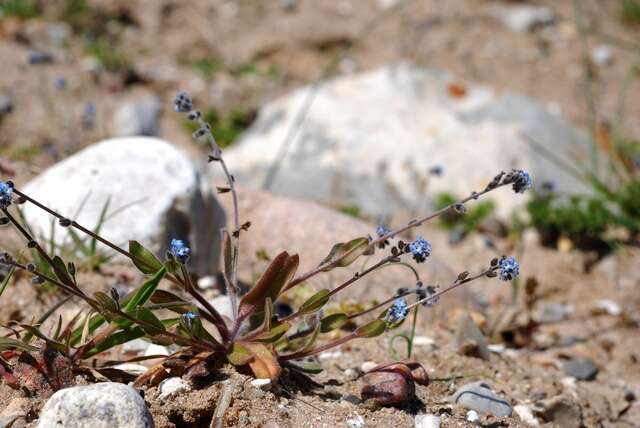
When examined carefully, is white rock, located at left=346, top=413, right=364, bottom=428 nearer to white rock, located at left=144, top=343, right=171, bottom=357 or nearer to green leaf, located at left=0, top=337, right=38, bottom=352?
white rock, located at left=144, top=343, right=171, bottom=357

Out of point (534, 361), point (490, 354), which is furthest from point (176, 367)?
point (534, 361)

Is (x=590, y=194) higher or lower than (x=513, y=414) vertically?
higher

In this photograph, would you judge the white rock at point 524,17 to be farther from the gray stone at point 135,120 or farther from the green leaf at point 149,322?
the green leaf at point 149,322

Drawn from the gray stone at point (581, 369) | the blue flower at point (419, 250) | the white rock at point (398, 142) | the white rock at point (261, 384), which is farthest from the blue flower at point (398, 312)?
the white rock at point (398, 142)

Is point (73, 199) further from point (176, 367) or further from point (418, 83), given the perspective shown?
point (418, 83)

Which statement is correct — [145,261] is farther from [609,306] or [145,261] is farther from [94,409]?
[609,306]

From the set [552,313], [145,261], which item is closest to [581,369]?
[552,313]
